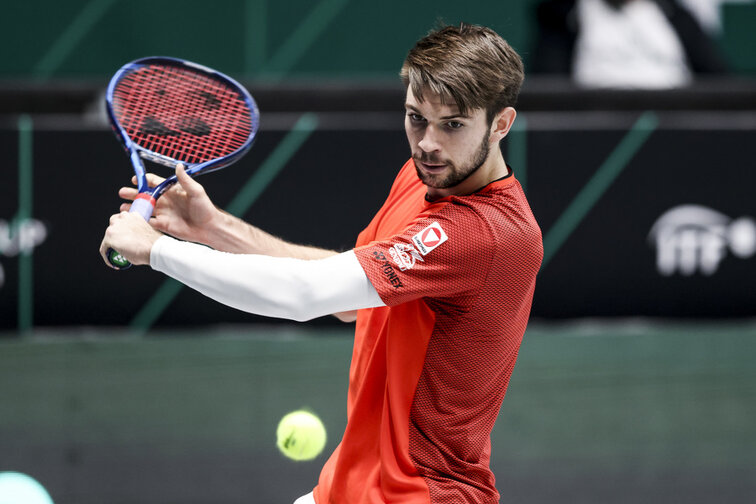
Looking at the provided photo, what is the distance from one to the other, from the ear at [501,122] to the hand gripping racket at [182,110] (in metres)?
0.81

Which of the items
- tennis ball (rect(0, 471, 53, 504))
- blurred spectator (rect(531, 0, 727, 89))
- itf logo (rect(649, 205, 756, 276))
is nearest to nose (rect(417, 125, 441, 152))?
tennis ball (rect(0, 471, 53, 504))

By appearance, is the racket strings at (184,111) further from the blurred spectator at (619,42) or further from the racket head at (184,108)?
the blurred spectator at (619,42)

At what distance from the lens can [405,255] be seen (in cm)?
246

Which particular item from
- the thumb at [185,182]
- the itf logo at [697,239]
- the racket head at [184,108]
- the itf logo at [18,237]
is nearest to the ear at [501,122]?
the thumb at [185,182]

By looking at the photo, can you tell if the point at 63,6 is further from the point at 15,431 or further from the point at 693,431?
the point at 693,431

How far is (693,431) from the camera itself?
5.08 meters

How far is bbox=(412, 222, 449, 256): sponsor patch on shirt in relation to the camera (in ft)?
8.04

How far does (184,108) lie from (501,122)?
1.21 m

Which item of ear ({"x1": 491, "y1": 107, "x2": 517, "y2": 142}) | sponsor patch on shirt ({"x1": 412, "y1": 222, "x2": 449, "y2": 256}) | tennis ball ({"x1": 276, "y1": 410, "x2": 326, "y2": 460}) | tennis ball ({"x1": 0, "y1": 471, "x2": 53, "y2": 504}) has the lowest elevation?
tennis ball ({"x1": 0, "y1": 471, "x2": 53, "y2": 504})

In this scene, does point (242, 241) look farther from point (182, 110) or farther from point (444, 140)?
point (444, 140)

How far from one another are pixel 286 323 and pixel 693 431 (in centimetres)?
195

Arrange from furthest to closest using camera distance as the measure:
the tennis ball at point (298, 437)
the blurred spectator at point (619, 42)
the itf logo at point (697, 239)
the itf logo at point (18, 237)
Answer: the blurred spectator at point (619, 42)
the itf logo at point (697, 239)
the itf logo at point (18, 237)
the tennis ball at point (298, 437)

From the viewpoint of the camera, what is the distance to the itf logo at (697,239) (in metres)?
5.50

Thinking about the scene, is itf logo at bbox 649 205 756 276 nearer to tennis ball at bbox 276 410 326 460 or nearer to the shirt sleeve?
tennis ball at bbox 276 410 326 460
